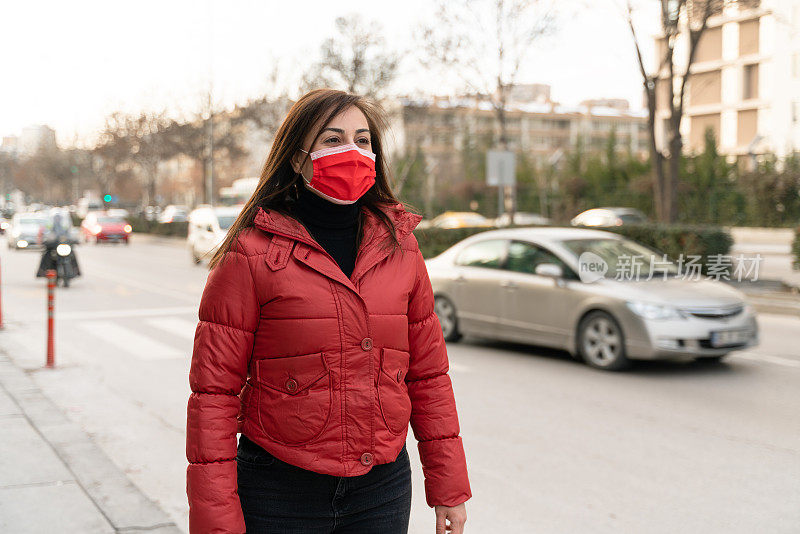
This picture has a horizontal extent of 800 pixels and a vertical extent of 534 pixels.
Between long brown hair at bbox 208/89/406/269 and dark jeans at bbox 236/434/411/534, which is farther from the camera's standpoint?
long brown hair at bbox 208/89/406/269

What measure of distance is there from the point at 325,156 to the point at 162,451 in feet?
13.9

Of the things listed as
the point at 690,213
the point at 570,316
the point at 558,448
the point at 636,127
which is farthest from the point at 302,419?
the point at 636,127

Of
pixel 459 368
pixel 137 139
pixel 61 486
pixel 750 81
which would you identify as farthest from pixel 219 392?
pixel 750 81

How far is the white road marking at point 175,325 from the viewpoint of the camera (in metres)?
11.6

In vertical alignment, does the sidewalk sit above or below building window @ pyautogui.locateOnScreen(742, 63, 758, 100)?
below

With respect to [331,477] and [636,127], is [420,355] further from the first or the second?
[636,127]

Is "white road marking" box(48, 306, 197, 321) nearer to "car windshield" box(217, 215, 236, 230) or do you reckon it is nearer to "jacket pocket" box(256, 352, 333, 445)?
"car windshield" box(217, 215, 236, 230)

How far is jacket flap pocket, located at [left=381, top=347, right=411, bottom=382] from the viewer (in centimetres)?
219

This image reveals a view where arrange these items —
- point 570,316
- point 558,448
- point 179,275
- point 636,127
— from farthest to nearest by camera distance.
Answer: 1. point 636,127
2. point 179,275
3. point 570,316
4. point 558,448

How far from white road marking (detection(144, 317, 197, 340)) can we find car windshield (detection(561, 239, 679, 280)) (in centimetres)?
521

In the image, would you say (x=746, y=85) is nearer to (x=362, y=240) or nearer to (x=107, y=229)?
(x=107, y=229)

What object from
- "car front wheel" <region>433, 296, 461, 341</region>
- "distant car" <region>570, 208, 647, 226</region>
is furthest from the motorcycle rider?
"distant car" <region>570, 208, 647, 226</region>

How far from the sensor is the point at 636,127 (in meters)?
131

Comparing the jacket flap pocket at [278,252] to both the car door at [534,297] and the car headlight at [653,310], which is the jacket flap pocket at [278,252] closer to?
the car headlight at [653,310]
